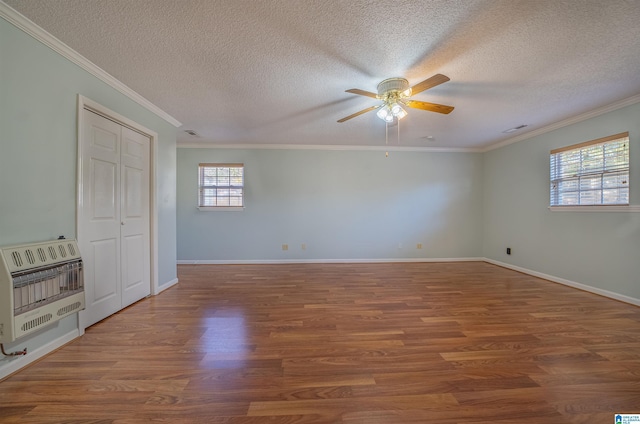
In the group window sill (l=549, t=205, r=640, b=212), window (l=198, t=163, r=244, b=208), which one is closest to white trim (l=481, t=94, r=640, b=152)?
window sill (l=549, t=205, r=640, b=212)

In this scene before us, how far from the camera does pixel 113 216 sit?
2.45 meters

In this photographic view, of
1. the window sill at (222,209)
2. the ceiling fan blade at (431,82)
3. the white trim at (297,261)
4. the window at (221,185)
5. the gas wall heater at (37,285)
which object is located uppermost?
the ceiling fan blade at (431,82)

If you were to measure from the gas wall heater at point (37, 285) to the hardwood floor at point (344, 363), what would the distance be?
1.14 ft

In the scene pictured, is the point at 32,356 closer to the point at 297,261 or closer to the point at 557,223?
the point at 297,261

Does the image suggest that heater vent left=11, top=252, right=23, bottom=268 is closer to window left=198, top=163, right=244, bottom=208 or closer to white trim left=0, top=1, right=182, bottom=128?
white trim left=0, top=1, right=182, bottom=128

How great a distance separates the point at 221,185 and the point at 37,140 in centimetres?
306

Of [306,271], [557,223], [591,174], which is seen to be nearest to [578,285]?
[557,223]

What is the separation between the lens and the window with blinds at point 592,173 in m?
2.87

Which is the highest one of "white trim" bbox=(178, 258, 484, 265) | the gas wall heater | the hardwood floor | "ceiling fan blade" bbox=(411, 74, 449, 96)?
"ceiling fan blade" bbox=(411, 74, 449, 96)

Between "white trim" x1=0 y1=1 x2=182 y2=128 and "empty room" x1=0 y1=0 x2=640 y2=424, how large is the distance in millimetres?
15

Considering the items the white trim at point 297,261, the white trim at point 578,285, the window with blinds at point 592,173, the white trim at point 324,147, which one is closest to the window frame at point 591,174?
the window with blinds at point 592,173

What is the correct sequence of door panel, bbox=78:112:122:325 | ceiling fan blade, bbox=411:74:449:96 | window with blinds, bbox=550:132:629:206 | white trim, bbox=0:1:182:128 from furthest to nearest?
1. window with blinds, bbox=550:132:629:206
2. door panel, bbox=78:112:122:325
3. ceiling fan blade, bbox=411:74:449:96
4. white trim, bbox=0:1:182:128

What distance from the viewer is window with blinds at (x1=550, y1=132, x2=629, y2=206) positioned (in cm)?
287

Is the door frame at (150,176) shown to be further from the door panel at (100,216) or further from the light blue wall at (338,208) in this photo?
the light blue wall at (338,208)
